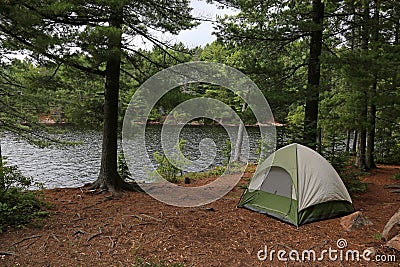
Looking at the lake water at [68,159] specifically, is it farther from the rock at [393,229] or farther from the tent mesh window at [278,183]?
the rock at [393,229]

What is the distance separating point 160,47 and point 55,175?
9.10 metres

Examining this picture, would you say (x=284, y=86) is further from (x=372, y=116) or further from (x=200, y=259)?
(x=200, y=259)

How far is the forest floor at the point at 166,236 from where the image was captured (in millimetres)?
3873

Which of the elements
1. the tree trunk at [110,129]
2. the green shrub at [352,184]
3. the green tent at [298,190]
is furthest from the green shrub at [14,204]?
the green shrub at [352,184]

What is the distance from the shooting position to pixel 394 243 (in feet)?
13.3

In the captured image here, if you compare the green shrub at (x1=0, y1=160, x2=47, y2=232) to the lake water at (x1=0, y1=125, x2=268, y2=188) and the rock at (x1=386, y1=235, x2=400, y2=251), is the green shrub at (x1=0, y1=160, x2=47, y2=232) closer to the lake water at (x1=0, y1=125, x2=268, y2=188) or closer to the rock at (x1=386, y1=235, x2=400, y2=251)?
the rock at (x1=386, y1=235, x2=400, y2=251)

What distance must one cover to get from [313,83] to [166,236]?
16.2 feet

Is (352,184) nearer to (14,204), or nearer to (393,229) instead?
(393,229)

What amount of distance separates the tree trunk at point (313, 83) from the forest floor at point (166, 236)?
5.72 ft

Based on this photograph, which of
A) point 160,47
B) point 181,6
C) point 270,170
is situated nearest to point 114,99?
point 160,47

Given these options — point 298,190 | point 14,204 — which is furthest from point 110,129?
point 298,190

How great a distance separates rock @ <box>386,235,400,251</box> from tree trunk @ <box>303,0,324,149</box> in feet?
9.84

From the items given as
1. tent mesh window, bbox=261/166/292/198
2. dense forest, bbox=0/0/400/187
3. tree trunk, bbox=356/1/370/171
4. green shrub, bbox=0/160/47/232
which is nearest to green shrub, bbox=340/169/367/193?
dense forest, bbox=0/0/400/187

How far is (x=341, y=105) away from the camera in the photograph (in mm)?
11203
